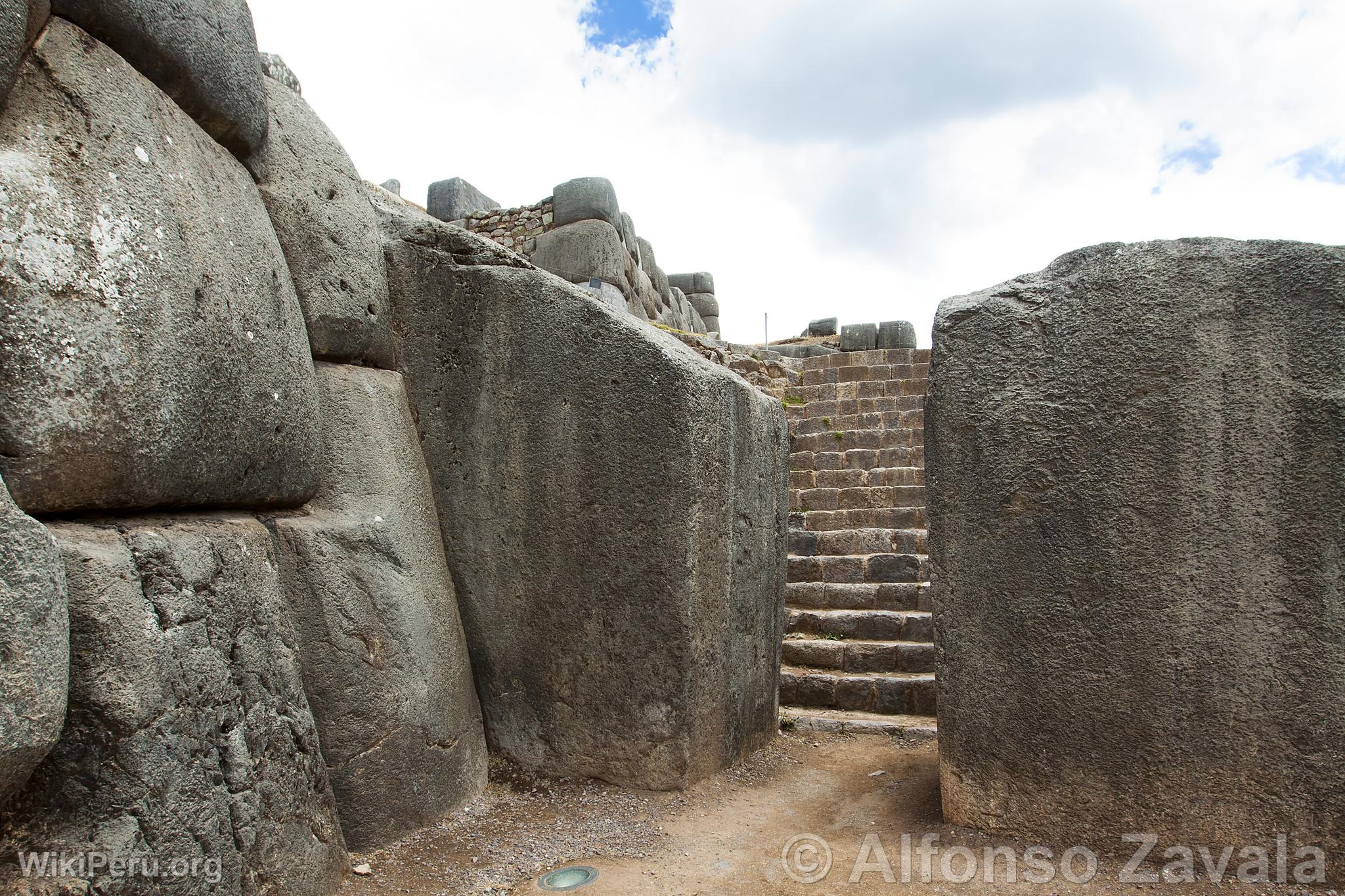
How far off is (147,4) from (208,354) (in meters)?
1.01

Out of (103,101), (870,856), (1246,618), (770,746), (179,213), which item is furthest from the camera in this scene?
(770,746)

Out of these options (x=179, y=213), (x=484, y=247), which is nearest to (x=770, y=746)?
(x=484, y=247)

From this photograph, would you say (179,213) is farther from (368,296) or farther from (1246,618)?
(1246,618)

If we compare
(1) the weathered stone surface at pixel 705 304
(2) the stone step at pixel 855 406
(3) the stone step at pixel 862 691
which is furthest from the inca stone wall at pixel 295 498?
(1) the weathered stone surface at pixel 705 304

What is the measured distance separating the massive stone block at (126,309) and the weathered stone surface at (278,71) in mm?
783

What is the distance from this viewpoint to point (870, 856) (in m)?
2.85

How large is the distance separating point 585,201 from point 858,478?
176 inches

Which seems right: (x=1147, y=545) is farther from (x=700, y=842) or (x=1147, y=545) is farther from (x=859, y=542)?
(x=859, y=542)

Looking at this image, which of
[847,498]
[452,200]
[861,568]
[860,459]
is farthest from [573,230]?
[861,568]

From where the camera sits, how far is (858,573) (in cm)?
593

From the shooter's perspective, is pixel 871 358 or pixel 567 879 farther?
pixel 871 358

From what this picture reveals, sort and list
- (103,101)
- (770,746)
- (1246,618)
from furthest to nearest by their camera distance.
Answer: (770,746)
(1246,618)
(103,101)

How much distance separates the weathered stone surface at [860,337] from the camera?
1255cm

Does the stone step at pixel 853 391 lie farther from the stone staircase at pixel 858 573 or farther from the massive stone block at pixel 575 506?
the massive stone block at pixel 575 506
